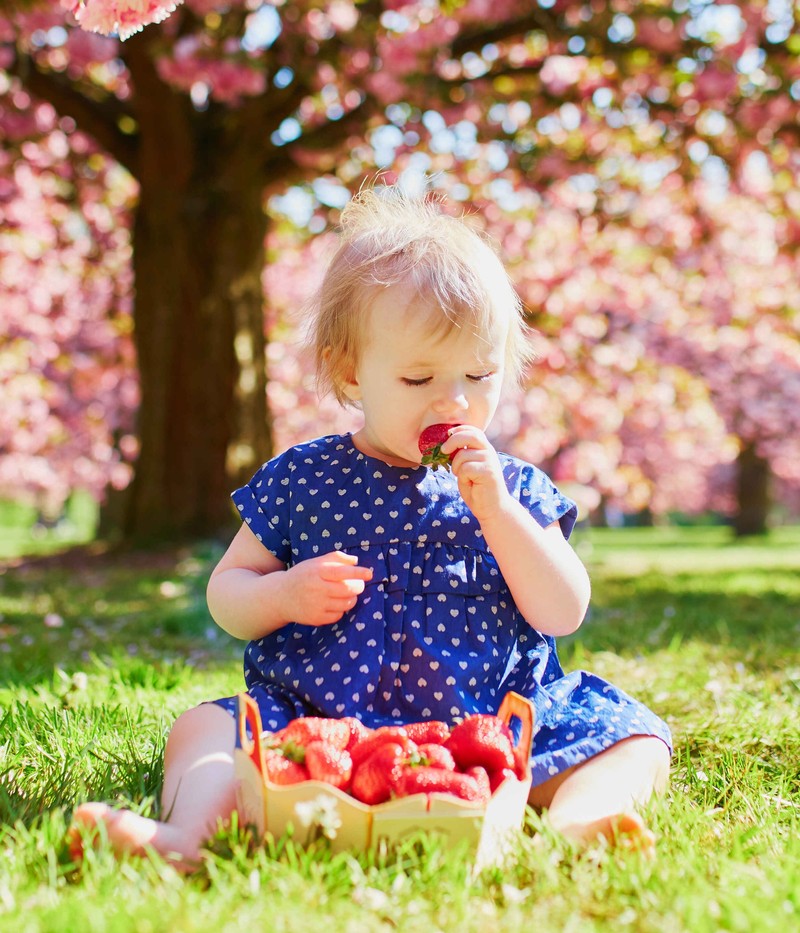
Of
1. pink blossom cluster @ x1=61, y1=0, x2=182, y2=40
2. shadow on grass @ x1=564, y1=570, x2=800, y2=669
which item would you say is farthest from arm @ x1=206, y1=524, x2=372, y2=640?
shadow on grass @ x1=564, y1=570, x2=800, y2=669

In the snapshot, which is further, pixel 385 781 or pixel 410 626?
pixel 410 626

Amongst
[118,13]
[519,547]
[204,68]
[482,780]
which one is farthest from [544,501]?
[204,68]

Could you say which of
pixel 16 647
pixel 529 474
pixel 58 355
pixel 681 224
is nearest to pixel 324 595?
pixel 529 474

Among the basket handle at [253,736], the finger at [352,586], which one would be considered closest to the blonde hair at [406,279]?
the finger at [352,586]

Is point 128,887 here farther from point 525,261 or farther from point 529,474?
point 525,261

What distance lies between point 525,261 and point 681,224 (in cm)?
184

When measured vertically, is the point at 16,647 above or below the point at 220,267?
below

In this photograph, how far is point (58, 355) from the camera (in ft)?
47.7

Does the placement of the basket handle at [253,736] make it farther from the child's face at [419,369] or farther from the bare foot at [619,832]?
the child's face at [419,369]

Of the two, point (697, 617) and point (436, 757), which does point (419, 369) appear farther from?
point (697, 617)

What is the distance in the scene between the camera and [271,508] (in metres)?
2.28

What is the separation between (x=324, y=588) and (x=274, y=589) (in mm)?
149

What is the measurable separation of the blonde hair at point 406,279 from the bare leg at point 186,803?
32.9 inches

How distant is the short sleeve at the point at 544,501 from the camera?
7.30ft
